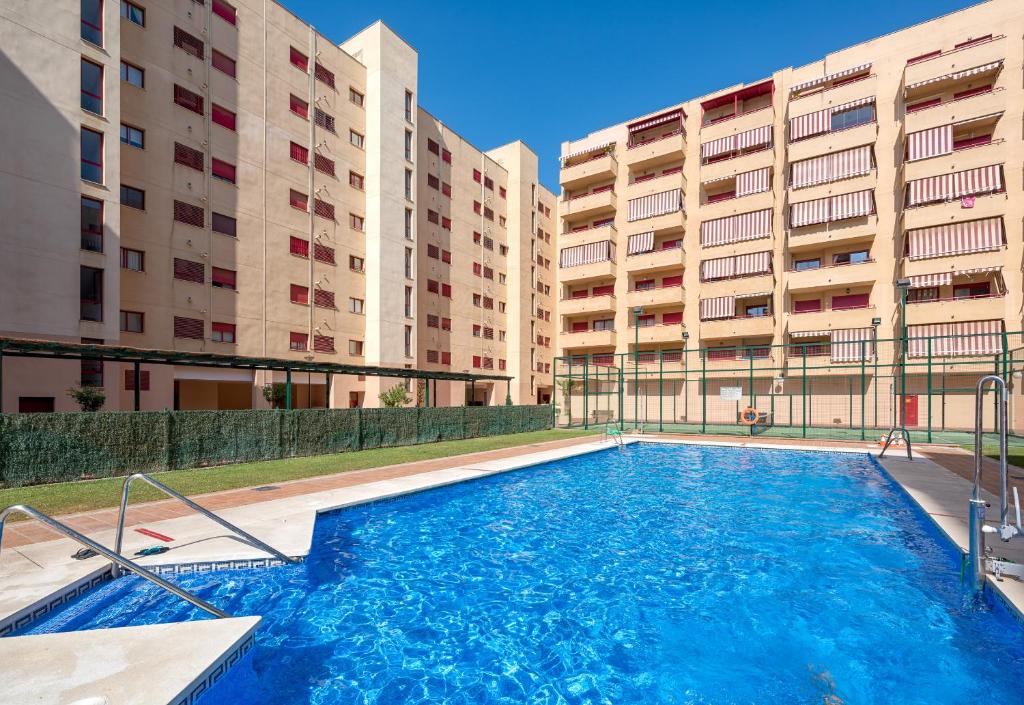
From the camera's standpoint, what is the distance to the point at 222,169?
29047 millimetres

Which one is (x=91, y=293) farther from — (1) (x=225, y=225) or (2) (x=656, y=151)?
(2) (x=656, y=151)

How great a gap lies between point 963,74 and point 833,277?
553 inches

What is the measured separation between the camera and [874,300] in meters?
34.3

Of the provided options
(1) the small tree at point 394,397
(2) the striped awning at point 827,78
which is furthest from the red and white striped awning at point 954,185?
(1) the small tree at point 394,397

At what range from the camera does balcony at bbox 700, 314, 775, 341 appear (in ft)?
122

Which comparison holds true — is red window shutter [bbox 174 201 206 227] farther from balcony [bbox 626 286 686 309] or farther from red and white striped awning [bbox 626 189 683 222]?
red and white striped awning [bbox 626 189 683 222]

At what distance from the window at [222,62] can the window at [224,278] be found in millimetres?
11397

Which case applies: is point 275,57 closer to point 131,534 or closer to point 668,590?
point 131,534

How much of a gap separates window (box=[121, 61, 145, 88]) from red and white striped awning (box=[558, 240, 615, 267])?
32338 millimetres

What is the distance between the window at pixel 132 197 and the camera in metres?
24.9

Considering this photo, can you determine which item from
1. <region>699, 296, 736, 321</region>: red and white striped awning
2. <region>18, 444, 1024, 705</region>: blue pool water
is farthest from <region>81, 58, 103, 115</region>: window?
<region>699, 296, 736, 321</region>: red and white striped awning

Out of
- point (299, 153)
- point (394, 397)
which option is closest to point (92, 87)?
point (299, 153)

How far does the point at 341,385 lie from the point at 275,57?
20956 mm

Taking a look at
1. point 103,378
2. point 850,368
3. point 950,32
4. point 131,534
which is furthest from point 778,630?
point 950,32
